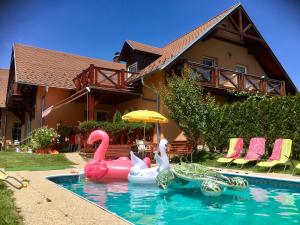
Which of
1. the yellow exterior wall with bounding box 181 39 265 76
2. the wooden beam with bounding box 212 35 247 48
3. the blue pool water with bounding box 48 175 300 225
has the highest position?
the wooden beam with bounding box 212 35 247 48

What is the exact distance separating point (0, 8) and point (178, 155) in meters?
11.8

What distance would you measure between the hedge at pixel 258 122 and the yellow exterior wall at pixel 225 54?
5.87m

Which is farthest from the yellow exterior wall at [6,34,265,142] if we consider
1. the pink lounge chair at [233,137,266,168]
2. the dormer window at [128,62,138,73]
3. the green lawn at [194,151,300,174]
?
the pink lounge chair at [233,137,266,168]

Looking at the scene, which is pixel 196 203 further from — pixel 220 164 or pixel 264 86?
pixel 264 86

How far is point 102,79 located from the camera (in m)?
17.5

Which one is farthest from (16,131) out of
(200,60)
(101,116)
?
(200,60)

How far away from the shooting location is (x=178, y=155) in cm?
1504

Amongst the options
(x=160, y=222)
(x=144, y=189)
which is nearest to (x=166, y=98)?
(x=144, y=189)

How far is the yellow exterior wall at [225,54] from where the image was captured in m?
19.7

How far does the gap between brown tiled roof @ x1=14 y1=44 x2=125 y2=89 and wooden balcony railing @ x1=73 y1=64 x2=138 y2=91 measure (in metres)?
2.53

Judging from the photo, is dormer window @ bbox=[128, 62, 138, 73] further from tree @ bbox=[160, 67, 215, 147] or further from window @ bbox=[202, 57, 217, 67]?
tree @ bbox=[160, 67, 215, 147]

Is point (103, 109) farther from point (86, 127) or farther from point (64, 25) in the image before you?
point (64, 25)

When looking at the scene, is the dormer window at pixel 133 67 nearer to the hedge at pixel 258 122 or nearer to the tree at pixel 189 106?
the tree at pixel 189 106

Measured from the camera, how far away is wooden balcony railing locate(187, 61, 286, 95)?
1738 cm
